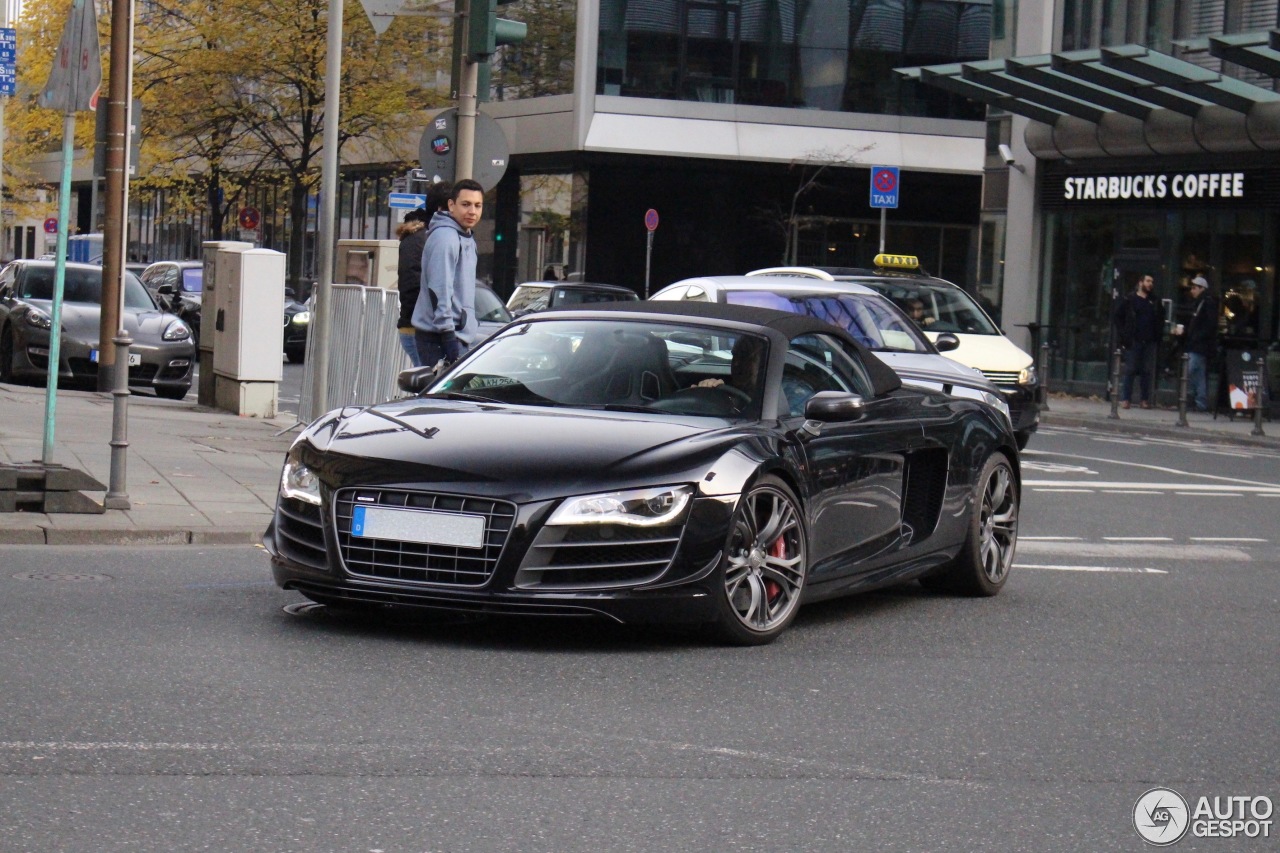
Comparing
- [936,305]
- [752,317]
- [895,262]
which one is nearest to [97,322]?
[895,262]

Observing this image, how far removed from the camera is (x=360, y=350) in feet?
56.3

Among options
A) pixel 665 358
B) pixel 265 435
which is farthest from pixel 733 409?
pixel 265 435

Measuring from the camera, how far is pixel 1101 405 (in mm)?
29969

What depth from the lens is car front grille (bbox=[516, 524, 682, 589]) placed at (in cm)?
710

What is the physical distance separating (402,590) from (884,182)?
23726 mm

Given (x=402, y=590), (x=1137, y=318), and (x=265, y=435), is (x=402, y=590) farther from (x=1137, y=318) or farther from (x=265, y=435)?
(x=1137, y=318)

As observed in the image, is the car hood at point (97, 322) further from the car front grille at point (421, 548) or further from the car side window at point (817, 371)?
the car front grille at point (421, 548)

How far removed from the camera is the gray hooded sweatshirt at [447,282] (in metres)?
13.2

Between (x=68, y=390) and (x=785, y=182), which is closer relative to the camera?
(x=68, y=390)

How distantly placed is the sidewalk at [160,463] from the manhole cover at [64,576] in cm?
108

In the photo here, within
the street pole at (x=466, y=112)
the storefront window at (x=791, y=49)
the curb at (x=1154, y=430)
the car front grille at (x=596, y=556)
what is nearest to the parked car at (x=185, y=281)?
the storefront window at (x=791, y=49)

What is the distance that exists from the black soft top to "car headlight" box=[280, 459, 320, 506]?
5.20ft

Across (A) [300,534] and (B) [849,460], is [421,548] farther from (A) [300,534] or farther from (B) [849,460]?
(B) [849,460]

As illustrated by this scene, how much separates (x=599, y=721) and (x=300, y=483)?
1991mm
